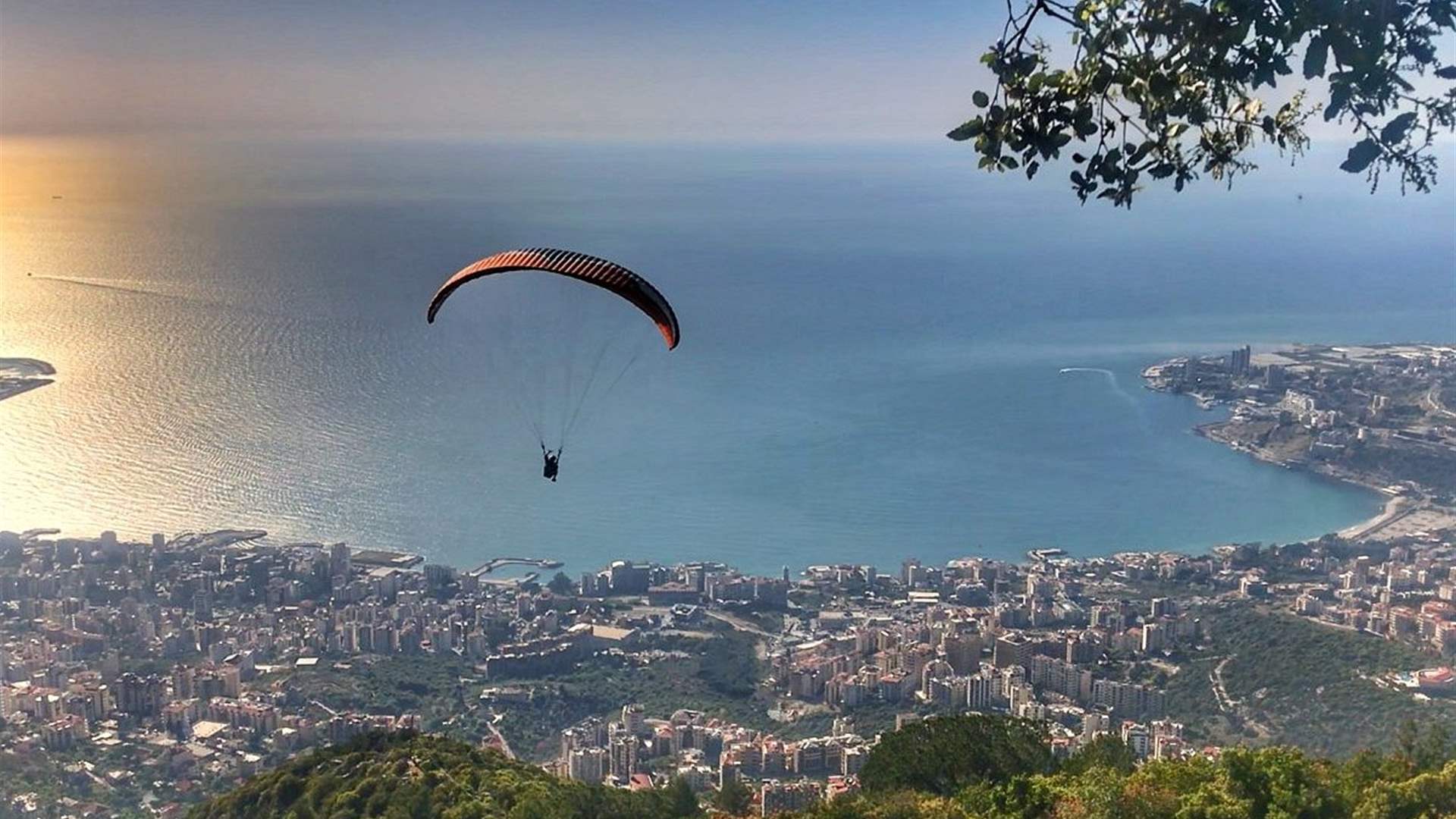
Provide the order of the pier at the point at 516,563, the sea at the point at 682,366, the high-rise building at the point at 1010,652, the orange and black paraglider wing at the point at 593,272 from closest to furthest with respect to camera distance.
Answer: the orange and black paraglider wing at the point at 593,272 → the high-rise building at the point at 1010,652 → the pier at the point at 516,563 → the sea at the point at 682,366

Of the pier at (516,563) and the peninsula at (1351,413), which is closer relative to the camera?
the pier at (516,563)

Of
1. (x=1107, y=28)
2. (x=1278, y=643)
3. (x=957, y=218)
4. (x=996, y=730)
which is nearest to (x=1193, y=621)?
(x=1278, y=643)

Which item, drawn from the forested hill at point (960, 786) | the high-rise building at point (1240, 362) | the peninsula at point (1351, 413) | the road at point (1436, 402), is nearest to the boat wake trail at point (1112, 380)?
the peninsula at point (1351, 413)

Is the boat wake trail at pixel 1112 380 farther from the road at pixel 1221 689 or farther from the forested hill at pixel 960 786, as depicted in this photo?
the forested hill at pixel 960 786

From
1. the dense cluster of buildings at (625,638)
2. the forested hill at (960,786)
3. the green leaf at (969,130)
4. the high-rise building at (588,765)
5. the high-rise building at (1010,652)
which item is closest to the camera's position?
the green leaf at (969,130)

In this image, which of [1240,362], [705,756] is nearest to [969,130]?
[705,756]

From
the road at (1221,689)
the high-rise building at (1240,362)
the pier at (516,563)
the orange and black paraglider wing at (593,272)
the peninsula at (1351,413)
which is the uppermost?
the orange and black paraglider wing at (593,272)
